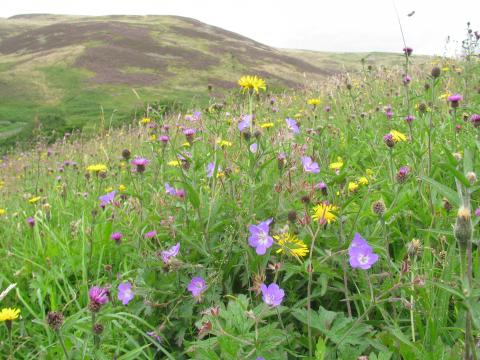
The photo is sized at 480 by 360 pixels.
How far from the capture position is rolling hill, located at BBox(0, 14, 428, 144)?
95.5 feet

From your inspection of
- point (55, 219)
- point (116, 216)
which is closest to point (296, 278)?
point (116, 216)

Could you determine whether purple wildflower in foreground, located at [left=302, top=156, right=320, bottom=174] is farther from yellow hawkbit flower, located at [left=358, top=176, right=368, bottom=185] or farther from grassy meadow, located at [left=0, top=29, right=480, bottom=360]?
yellow hawkbit flower, located at [left=358, top=176, right=368, bottom=185]

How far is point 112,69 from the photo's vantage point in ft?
114

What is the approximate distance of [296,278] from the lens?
1.79 metres

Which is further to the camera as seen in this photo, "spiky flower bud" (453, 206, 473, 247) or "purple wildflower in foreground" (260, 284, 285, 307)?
"purple wildflower in foreground" (260, 284, 285, 307)

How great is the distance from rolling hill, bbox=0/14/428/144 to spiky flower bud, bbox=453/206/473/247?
25.1m

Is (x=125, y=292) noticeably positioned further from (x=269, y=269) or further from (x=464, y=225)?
(x=464, y=225)

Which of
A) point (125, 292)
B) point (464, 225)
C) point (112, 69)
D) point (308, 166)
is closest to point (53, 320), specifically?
point (125, 292)

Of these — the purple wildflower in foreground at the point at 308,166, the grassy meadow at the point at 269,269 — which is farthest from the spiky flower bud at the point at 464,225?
the purple wildflower in foreground at the point at 308,166

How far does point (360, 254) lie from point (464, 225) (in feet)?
1.52

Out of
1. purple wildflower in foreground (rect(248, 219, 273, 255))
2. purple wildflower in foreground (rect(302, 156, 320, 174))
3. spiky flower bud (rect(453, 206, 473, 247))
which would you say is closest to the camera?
spiky flower bud (rect(453, 206, 473, 247))

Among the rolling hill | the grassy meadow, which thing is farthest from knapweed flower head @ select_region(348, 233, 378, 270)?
the rolling hill

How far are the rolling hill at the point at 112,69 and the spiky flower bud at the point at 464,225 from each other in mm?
25147

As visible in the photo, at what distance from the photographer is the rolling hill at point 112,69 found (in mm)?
29094
